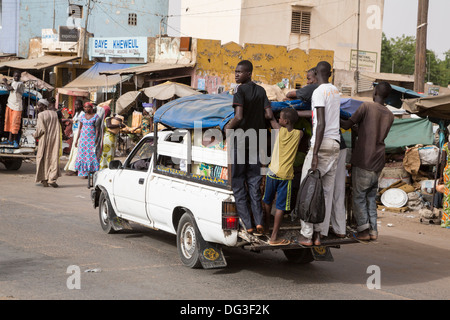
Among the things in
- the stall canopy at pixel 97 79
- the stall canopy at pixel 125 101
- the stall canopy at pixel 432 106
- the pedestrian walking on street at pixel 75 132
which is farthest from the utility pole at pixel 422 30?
the stall canopy at pixel 97 79

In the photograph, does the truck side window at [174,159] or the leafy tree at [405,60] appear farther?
the leafy tree at [405,60]

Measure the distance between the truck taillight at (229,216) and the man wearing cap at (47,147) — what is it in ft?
29.9

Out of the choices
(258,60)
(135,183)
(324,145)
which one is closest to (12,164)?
(135,183)

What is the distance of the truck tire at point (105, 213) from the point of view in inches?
372

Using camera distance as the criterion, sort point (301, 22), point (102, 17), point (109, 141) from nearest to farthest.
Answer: point (109, 141) → point (301, 22) → point (102, 17)

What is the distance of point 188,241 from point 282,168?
1.57 m

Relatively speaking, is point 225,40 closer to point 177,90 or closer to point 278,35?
point 278,35

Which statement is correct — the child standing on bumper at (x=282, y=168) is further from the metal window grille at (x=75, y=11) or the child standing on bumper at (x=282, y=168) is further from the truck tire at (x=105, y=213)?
the metal window grille at (x=75, y=11)

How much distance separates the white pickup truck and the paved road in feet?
0.85

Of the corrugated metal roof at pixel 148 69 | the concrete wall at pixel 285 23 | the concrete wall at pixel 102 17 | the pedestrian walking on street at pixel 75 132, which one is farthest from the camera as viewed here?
the concrete wall at pixel 102 17

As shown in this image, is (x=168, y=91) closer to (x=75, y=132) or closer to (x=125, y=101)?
(x=125, y=101)

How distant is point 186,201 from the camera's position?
7426mm

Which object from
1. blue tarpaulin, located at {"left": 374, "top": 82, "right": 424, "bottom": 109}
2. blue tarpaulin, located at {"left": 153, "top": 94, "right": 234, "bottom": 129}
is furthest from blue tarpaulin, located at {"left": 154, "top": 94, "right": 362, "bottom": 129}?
blue tarpaulin, located at {"left": 374, "top": 82, "right": 424, "bottom": 109}
